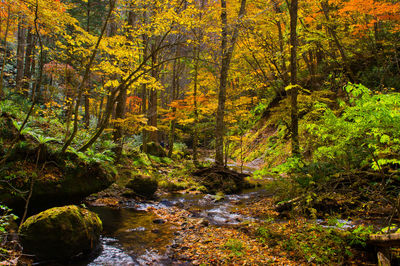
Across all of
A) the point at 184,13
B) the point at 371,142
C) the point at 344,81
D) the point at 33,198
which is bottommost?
the point at 33,198

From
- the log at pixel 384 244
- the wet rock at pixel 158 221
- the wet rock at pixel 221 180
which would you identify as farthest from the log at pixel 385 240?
the wet rock at pixel 221 180

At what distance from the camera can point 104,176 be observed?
248 inches

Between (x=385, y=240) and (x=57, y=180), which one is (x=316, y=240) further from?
(x=57, y=180)

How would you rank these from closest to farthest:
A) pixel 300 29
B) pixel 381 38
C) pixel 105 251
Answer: pixel 105 251 → pixel 300 29 → pixel 381 38

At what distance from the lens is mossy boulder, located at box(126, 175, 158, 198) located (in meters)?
8.35

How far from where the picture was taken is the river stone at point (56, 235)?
375 centimetres

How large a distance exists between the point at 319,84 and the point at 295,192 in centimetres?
1034

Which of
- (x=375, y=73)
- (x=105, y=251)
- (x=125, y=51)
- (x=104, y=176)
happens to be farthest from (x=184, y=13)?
(x=375, y=73)

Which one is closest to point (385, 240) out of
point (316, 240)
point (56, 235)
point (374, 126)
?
point (316, 240)

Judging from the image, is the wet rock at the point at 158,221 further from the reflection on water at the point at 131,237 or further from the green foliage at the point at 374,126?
the green foliage at the point at 374,126

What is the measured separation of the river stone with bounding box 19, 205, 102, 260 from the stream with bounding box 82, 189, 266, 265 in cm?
39

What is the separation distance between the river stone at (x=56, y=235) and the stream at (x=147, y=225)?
393 mm

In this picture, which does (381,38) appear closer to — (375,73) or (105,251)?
(375,73)

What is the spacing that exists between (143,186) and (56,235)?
4539 millimetres
